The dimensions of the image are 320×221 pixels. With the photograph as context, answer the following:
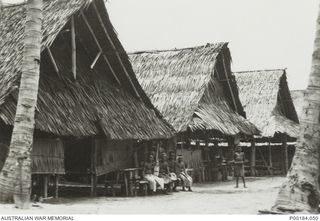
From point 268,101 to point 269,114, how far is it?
0.93 meters

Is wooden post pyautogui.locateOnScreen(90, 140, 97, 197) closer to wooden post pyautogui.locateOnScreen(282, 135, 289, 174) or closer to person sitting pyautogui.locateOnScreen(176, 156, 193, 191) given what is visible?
person sitting pyautogui.locateOnScreen(176, 156, 193, 191)

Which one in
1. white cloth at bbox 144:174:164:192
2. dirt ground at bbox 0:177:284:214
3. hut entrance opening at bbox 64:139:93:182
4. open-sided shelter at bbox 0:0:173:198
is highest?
open-sided shelter at bbox 0:0:173:198

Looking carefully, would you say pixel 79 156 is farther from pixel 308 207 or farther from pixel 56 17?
pixel 308 207

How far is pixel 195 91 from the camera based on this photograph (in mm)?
19953

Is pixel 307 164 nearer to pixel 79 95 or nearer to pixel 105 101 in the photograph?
pixel 79 95

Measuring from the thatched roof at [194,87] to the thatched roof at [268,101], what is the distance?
6.14 feet

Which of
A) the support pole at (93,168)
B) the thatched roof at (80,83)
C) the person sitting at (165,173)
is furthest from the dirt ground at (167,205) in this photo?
the thatched roof at (80,83)

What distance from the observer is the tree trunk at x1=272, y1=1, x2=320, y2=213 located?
8.52m

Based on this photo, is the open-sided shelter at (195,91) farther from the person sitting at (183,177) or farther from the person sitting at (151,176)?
the person sitting at (151,176)

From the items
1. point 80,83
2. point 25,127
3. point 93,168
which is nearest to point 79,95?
point 80,83

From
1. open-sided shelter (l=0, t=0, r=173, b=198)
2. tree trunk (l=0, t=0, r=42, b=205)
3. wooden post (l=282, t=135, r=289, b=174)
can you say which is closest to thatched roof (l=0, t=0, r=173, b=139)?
open-sided shelter (l=0, t=0, r=173, b=198)

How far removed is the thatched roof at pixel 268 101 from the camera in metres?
25.6

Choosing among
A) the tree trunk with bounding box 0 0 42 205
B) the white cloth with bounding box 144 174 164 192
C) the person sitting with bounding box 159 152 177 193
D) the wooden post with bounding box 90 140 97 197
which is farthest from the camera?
the person sitting with bounding box 159 152 177 193

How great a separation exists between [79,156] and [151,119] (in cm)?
264
